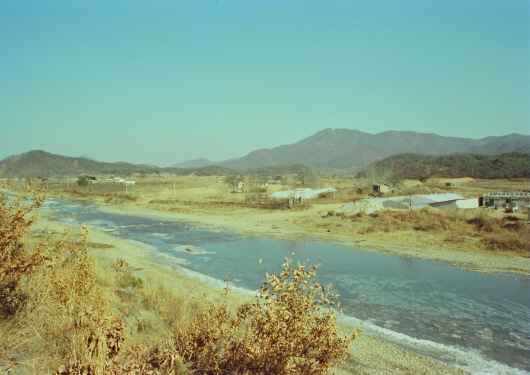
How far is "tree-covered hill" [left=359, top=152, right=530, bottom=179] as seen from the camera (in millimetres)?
83688

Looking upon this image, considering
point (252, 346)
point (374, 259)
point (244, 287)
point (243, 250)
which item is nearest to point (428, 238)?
point (374, 259)

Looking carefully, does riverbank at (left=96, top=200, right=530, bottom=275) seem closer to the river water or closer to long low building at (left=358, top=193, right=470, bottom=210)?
the river water

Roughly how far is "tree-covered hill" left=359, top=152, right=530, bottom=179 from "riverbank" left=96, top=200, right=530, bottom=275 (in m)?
51.3

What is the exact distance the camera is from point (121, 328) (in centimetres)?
536

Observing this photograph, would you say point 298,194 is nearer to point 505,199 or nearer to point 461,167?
point 505,199

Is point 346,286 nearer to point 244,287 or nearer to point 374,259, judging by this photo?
point 244,287

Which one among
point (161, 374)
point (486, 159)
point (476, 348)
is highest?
point (486, 159)

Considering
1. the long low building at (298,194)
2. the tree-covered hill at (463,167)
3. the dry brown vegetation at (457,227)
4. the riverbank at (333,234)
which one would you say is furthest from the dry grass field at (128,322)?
the tree-covered hill at (463,167)

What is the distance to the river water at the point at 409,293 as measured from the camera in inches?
398

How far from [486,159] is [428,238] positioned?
89.2m

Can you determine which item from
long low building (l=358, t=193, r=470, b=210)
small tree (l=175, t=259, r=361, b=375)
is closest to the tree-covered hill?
long low building (l=358, t=193, r=470, b=210)

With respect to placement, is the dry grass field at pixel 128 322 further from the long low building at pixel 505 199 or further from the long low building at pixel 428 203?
the long low building at pixel 505 199

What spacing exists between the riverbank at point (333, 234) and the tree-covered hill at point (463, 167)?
2019 inches

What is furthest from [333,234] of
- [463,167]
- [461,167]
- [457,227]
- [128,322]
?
[461,167]
